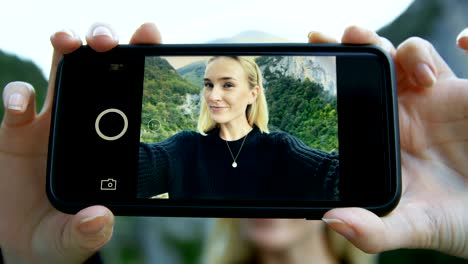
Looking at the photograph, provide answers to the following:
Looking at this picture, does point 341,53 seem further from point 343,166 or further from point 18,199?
point 18,199

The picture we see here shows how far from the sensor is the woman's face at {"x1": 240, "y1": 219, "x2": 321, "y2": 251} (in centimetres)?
83

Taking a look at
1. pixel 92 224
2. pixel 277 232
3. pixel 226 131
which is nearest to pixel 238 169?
pixel 226 131

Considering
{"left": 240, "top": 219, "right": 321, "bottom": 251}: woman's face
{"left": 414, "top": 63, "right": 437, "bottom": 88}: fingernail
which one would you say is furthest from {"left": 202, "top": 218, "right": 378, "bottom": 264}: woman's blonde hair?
{"left": 414, "top": 63, "right": 437, "bottom": 88}: fingernail

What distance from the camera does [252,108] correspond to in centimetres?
43

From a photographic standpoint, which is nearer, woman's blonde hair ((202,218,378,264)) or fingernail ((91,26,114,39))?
fingernail ((91,26,114,39))

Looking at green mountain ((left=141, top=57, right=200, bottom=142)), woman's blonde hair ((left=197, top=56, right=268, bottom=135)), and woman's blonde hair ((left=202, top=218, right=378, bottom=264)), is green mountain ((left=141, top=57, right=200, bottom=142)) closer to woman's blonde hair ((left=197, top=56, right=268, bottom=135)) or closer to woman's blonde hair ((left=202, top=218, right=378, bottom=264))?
woman's blonde hair ((left=197, top=56, right=268, bottom=135))

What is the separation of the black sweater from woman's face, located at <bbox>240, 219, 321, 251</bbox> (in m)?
0.43

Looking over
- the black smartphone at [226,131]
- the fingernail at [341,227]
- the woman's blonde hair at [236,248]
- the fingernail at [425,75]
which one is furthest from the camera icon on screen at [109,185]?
the woman's blonde hair at [236,248]

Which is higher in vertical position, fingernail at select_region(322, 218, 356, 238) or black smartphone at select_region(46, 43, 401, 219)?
black smartphone at select_region(46, 43, 401, 219)

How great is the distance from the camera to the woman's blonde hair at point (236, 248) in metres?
0.87

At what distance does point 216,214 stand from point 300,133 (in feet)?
0.42

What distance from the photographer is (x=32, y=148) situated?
0.51 metres

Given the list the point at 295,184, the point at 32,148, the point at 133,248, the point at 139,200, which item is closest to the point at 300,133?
the point at 295,184

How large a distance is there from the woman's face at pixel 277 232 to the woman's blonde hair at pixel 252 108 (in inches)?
17.6
